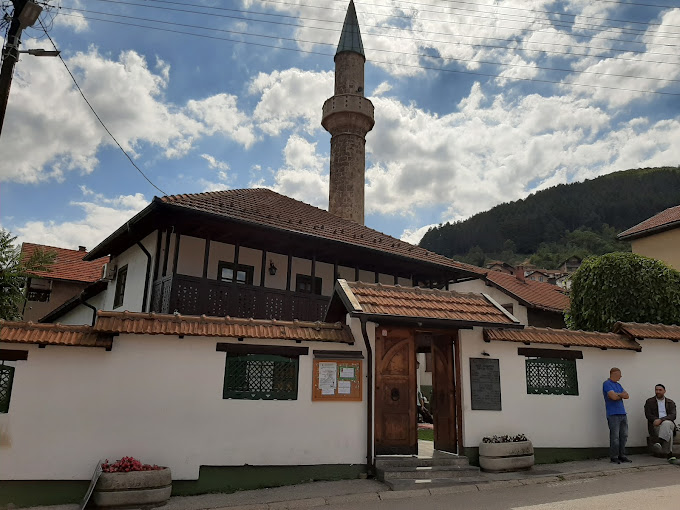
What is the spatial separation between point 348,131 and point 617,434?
18482mm

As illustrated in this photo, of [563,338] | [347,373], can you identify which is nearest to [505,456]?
[563,338]

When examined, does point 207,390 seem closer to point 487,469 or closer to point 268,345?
point 268,345

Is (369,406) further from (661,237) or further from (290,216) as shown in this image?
(661,237)

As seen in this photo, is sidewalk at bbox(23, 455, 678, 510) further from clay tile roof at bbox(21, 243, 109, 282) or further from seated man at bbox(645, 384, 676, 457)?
clay tile roof at bbox(21, 243, 109, 282)

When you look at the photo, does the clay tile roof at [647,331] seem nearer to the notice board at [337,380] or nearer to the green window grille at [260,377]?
the notice board at [337,380]

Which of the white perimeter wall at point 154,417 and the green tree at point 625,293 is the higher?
the green tree at point 625,293

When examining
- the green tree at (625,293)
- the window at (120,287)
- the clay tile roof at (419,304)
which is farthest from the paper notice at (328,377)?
the window at (120,287)

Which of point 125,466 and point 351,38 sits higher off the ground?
point 351,38

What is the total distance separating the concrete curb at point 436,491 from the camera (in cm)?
645

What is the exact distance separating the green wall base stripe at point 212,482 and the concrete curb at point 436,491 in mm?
827

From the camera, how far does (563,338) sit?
368 inches

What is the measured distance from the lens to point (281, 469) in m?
7.41

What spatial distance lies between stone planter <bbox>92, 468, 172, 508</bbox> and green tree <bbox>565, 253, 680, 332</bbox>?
35.0 feet

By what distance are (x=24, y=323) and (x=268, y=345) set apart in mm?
3367
